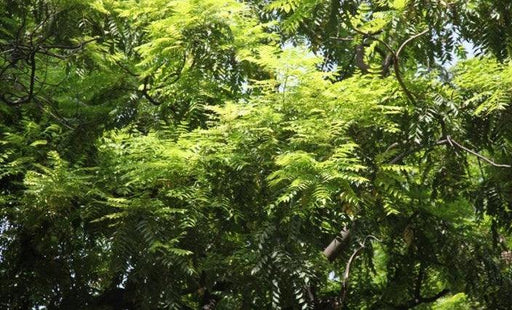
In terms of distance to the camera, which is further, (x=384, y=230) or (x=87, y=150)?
(x=384, y=230)

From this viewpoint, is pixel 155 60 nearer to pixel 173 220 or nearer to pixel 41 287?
pixel 173 220

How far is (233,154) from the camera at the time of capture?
5.69m

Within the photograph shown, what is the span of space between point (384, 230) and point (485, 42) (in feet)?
9.83

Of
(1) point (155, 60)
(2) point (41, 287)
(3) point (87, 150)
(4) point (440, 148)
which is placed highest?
(1) point (155, 60)

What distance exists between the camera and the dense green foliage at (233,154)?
514 centimetres

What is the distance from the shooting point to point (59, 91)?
22.6ft

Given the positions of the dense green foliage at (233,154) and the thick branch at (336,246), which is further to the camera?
the thick branch at (336,246)

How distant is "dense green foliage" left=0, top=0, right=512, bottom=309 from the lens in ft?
16.9

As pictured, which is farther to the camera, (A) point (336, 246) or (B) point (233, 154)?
(A) point (336, 246)

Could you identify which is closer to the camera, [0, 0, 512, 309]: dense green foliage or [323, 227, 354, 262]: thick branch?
[0, 0, 512, 309]: dense green foliage

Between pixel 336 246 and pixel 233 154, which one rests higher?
pixel 233 154

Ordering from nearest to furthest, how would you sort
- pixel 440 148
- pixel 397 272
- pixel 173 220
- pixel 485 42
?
pixel 485 42, pixel 173 220, pixel 440 148, pixel 397 272

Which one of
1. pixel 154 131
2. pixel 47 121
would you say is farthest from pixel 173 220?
pixel 47 121

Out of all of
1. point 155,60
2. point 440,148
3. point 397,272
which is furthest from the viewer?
point 397,272
